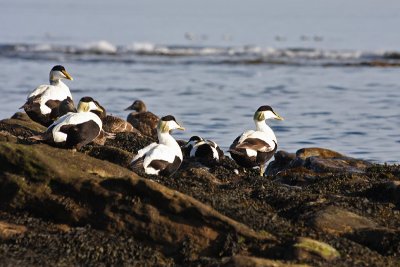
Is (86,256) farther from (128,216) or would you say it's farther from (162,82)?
(162,82)

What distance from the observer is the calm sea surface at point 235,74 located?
58.4 ft

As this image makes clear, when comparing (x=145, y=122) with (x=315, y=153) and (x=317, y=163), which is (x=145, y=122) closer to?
(x=315, y=153)

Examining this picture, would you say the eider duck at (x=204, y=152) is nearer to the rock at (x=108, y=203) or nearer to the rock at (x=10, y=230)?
the rock at (x=108, y=203)

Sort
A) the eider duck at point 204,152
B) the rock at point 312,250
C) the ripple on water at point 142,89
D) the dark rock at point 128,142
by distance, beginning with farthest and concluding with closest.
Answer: the ripple on water at point 142,89 → the dark rock at point 128,142 → the eider duck at point 204,152 → the rock at point 312,250

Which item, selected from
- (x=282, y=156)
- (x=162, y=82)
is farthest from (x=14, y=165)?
(x=162, y=82)

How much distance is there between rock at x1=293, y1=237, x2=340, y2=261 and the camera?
661cm

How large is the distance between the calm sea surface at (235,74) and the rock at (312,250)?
24.4ft

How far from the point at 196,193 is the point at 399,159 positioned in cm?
691

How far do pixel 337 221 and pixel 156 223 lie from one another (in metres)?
1.53

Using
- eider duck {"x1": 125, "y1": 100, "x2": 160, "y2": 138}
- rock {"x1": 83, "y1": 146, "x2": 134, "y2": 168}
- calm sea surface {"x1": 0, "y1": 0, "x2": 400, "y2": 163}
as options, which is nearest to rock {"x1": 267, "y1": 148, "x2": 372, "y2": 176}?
calm sea surface {"x1": 0, "y1": 0, "x2": 400, "y2": 163}

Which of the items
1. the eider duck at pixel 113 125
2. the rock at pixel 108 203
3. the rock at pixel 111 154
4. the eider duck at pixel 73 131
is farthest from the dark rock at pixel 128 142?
the rock at pixel 108 203

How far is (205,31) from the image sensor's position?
178 ft

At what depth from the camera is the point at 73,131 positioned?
931 cm

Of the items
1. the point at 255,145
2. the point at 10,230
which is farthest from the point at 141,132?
the point at 10,230
